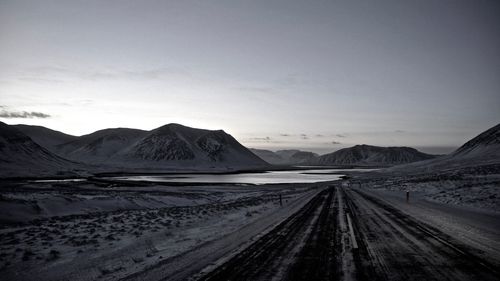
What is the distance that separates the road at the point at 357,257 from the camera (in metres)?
6.71

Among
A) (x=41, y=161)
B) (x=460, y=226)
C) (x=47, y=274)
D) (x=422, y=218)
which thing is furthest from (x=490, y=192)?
(x=41, y=161)

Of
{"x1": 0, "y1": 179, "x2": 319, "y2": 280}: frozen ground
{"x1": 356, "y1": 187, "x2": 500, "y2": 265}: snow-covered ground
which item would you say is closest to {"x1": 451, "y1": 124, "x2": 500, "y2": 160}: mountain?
{"x1": 356, "y1": 187, "x2": 500, "y2": 265}: snow-covered ground

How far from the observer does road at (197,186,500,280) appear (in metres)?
6.71

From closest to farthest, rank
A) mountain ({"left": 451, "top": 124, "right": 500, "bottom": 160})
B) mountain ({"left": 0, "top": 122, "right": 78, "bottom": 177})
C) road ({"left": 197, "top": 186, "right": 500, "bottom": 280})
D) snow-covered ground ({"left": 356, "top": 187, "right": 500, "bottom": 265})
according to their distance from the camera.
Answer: road ({"left": 197, "top": 186, "right": 500, "bottom": 280}) < snow-covered ground ({"left": 356, "top": 187, "right": 500, "bottom": 265}) < mountain ({"left": 0, "top": 122, "right": 78, "bottom": 177}) < mountain ({"left": 451, "top": 124, "right": 500, "bottom": 160})

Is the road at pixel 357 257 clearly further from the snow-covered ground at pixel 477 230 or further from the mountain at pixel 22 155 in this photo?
the mountain at pixel 22 155

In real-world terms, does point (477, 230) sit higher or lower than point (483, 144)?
lower

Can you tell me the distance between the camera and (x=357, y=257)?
26.6 ft

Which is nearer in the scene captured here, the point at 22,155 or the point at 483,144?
the point at 22,155

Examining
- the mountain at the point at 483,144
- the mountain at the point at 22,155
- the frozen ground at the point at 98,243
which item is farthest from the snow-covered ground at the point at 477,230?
the mountain at the point at 483,144

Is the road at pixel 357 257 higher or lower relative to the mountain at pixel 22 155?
lower

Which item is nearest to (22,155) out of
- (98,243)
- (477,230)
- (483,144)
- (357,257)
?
(98,243)

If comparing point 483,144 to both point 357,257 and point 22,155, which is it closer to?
point 357,257

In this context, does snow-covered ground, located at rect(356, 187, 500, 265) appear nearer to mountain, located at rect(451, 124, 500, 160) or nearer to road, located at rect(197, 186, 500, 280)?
road, located at rect(197, 186, 500, 280)

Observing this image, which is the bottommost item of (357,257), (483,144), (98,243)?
→ (98,243)
